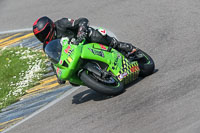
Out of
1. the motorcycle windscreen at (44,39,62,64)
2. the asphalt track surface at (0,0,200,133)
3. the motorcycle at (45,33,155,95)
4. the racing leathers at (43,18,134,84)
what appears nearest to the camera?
the asphalt track surface at (0,0,200,133)

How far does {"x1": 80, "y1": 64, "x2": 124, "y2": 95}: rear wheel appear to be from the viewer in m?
6.58

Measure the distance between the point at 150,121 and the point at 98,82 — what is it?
4.60ft

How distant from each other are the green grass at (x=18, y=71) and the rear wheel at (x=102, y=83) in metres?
2.79

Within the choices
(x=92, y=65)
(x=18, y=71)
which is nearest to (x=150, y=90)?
(x=92, y=65)

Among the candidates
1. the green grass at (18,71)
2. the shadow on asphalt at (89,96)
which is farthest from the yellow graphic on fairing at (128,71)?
the green grass at (18,71)

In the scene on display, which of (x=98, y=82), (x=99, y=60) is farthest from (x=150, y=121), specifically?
(x=99, y=60)

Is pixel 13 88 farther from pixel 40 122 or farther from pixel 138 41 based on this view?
pixel 138 41

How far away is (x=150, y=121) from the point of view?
5562mm

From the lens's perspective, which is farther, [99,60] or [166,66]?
[166,66]

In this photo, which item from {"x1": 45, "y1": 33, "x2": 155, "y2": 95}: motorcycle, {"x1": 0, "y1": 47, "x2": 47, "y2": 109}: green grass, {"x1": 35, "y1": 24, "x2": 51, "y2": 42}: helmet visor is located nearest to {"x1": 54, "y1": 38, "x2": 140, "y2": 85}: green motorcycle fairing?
{"x1": 45, "y1": 33, "x2": 155, "y2": 95}: motorcycle

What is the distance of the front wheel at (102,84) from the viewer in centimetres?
658

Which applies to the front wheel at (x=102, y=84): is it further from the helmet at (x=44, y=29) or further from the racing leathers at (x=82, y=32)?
the helmet at (x=44, y=29)

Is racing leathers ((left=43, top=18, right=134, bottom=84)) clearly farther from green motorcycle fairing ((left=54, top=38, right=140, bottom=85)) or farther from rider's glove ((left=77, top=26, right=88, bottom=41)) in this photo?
green motorcycle fairing ((left=54, top=38, right=140, bottom=85))

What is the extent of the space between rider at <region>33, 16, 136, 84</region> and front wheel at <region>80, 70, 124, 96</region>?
2.49ft
